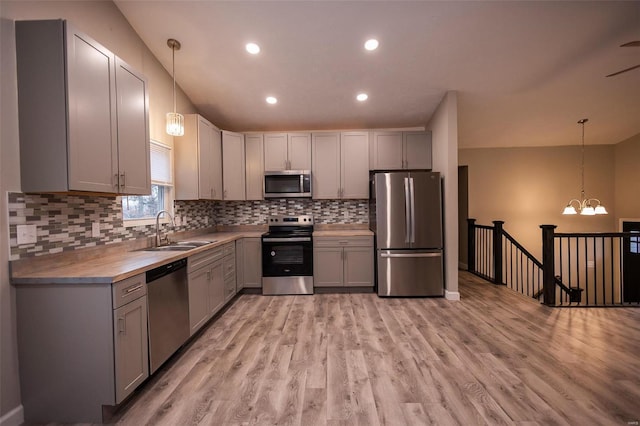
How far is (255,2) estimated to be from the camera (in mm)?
2510

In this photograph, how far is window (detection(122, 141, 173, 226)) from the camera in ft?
9.14

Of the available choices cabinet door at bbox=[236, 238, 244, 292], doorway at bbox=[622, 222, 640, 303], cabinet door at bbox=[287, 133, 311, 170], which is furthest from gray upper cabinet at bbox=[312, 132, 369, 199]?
doorway at bbox=[622, 222, 640, 303]

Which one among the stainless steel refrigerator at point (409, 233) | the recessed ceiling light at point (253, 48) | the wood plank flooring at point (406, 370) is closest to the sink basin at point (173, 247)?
the wood plank flooring at point (406, 370)

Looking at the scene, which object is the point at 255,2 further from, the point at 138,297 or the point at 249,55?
the point at 138,297

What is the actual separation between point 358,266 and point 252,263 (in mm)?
1616

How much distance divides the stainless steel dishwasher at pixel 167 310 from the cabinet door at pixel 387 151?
3227 millimetres

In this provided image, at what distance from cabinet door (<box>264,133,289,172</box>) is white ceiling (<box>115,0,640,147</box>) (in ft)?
0.93

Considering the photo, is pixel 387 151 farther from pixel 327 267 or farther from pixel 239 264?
pixel 239 264

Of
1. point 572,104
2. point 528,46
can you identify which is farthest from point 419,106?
point 572,104

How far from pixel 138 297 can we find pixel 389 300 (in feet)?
9.94

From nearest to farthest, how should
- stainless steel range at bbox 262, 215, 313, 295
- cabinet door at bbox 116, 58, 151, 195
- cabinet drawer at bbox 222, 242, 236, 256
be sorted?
1. cabinet door at bbox 116, 58, 151, 195
2. cabinet drawer at bbox 222, 242, 236, 256
3. stainless steel range at bbox 262, 215, 313, 295

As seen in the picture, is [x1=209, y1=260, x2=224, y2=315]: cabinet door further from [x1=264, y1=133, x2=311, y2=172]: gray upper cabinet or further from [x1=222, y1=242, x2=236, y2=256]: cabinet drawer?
[x1=264, y1=133, x2=311, y2=172]: gray upper cabinet

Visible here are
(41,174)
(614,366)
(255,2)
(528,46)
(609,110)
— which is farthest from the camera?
(609,110)

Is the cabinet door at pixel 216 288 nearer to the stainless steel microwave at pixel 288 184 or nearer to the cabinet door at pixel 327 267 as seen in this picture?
the cabinet door at pixel 327 267
